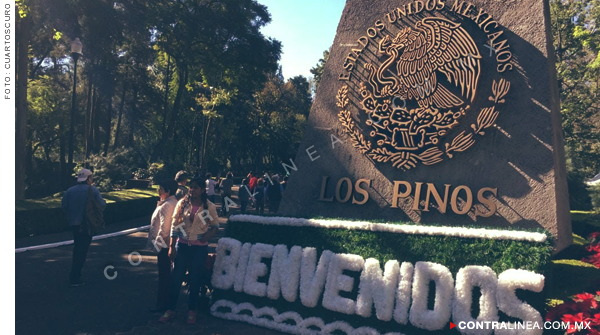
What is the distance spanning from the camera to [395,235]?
5.14 m

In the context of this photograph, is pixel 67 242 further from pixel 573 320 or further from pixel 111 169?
pixel 573 320

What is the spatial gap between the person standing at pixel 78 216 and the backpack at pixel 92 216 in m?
0.03

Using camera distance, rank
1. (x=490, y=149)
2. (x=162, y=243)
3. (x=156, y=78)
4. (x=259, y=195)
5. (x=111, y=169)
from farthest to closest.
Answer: (x=156, y=78) < (x=111, y=169) < (x=259, y=195) < (x=490, y=149) < (x=162, y=243)

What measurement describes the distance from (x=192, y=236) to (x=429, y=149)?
403 centimetres

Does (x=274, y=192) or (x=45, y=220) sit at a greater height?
(x=274, y=192)

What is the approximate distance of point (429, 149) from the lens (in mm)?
6977

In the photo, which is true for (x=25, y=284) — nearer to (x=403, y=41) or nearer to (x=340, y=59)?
(x=340, y=59)

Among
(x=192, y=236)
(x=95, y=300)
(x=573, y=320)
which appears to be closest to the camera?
(x=573, y=320)

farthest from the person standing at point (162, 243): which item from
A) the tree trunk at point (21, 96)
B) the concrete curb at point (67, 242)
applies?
the tree trunk at point (21, 96)

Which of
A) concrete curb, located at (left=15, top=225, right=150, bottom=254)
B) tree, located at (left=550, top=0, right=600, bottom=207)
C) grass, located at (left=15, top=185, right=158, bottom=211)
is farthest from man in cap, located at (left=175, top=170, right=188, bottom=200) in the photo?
tree, located at (left=550, top=0, right=600, bottom=207)

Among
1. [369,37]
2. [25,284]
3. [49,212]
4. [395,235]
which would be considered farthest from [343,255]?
[49,212]

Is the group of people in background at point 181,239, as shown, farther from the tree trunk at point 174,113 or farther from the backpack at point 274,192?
the tree trunk at point 174,113

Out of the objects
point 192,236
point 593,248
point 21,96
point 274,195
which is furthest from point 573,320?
point 21,96

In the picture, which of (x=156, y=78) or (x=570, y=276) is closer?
(x=570, y=276)
